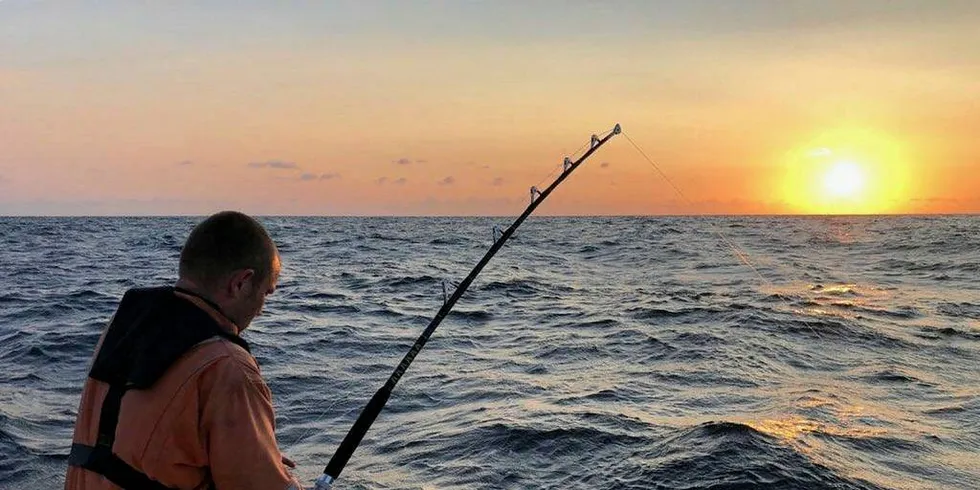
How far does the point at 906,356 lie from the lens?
38.8 feet

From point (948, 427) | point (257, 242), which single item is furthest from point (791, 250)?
point (257, 242)

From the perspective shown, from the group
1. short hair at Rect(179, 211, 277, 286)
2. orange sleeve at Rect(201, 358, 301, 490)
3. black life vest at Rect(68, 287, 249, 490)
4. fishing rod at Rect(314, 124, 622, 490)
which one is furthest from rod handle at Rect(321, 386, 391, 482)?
short hair at Rect(179, 211, 277, 286)

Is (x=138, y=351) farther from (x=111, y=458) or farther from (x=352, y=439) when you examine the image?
(x=352, y=439)

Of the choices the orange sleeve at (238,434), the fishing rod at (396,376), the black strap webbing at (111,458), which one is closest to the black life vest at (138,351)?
the black strap webbing at (111,458)

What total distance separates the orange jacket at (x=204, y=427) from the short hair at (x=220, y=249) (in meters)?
0.25

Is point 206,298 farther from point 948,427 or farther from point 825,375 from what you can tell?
point 825,375

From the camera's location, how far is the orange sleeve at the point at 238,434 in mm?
2322

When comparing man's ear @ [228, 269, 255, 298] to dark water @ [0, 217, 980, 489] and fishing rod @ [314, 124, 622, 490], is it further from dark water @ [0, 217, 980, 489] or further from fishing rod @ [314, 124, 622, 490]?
dark water @ [0, 217, 980, 489]

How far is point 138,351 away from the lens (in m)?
2.39

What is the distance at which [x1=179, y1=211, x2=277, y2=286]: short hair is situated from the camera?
99.9 inches

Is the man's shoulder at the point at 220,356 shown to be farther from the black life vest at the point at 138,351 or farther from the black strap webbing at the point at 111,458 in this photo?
the black strap webbing at the point at 111,458

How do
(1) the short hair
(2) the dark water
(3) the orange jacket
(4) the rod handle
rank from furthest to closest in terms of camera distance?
1. (2) the dark water
2. (4) the rod handle
3. (1) the short hair
4. (3) the orange jacket

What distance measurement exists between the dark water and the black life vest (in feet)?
13.9

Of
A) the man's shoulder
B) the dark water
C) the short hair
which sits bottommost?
the dark water
